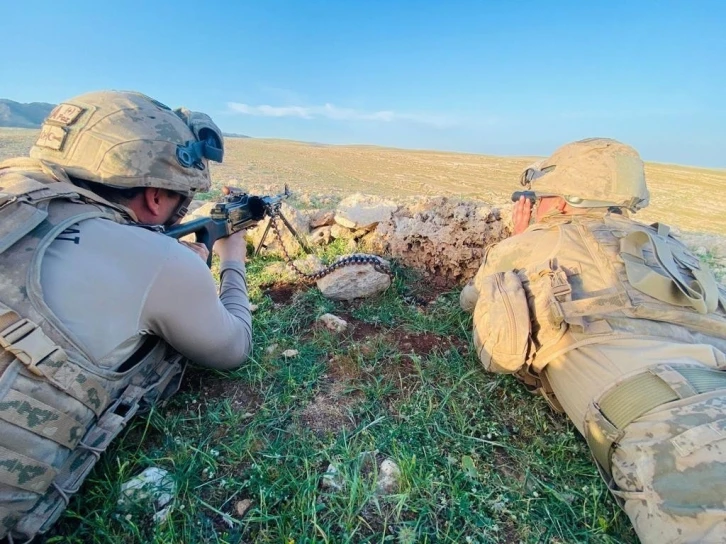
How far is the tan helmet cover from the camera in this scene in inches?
78.6

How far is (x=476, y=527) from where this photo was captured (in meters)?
1.87

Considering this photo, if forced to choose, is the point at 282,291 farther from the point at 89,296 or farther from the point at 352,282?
the point at 89,296

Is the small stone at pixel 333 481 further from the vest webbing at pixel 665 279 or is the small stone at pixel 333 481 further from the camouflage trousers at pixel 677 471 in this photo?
the vest webbing at pixel 665 279

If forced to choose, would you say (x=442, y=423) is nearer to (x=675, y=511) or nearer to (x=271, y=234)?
(x=675, y=511)

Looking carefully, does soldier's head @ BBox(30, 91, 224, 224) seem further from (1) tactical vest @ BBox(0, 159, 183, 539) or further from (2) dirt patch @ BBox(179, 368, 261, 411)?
(2) dirt patch @ BBox(179, 368, 261, 411)

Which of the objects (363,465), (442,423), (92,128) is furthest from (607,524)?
(92,128)

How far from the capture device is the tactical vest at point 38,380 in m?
1.46

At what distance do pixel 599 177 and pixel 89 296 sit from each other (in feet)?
9.20

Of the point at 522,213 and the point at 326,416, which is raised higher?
the point at 522,213

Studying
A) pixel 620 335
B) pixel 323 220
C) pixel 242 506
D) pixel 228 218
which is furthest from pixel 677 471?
pixel 323 220

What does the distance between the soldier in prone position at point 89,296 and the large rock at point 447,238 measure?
7.17 feet

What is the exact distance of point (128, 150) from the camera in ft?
6.68

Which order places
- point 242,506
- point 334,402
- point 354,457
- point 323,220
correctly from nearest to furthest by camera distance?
1. point 242,506
2. point 354,457
3. point 334,402
4. point 323,220

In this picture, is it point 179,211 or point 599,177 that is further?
point 599,177
